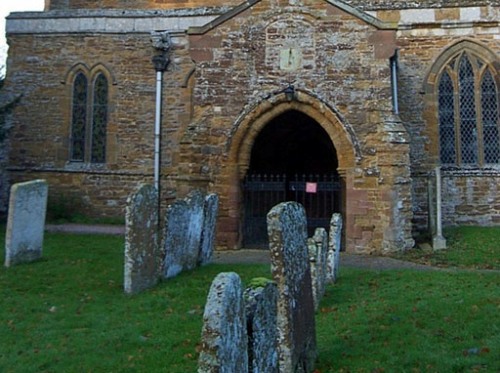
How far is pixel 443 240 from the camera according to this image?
12914 millimetres

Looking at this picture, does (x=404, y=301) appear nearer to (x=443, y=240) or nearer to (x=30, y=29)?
(x=443, y=240)

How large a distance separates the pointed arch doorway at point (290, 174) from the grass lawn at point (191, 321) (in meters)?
4.12

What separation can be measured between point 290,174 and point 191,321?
1134 cm

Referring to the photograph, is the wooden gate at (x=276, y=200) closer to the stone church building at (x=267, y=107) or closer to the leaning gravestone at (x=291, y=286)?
the stone church building at (x=267, y=107)

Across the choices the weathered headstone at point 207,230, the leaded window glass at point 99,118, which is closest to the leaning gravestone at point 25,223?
the weathered headstone at point 207,230

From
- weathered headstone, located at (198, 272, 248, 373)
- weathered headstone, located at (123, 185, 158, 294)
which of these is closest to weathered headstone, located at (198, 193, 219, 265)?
weathered headstone, located at (123, 185, 158, 294)

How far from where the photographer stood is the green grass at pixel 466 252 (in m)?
10.8

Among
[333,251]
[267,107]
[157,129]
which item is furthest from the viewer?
[157,129]

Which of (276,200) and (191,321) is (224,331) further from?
(276,200)

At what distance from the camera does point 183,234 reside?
9.55 meters

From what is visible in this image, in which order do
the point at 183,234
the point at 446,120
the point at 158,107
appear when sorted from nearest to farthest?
1. the point at 183,234
2. the point at 446,120
3. the point at 158,107

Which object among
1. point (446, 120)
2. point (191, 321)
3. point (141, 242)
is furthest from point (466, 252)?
point (191, 321)

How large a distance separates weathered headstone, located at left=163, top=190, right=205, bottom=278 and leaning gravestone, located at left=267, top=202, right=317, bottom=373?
14.2 ft

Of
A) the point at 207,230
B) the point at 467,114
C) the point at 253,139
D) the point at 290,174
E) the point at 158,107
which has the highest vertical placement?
the point at 158,107
